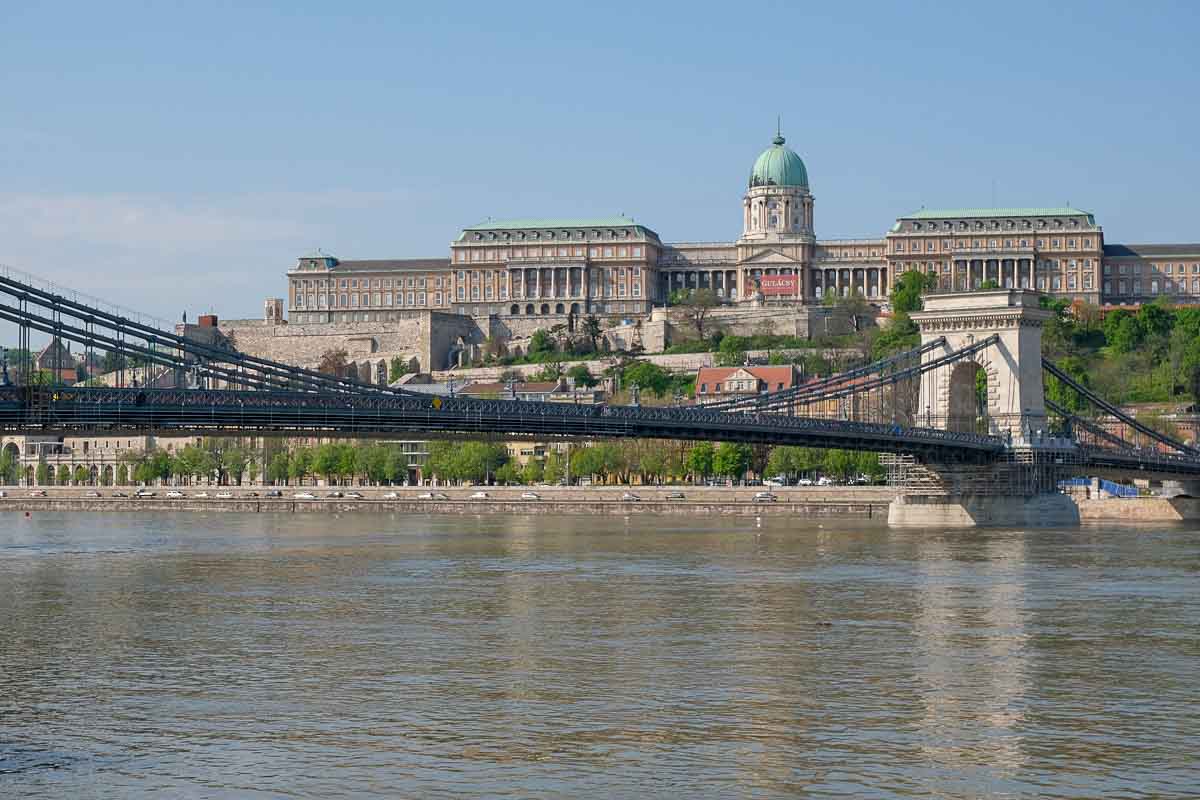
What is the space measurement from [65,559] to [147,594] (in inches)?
465

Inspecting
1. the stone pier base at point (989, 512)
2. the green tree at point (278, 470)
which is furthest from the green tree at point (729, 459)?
the stone pier base at point (989, 512)

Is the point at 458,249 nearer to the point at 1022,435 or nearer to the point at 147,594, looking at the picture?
the point at 1022,435

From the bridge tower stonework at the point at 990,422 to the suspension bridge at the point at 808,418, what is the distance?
1.8 inches

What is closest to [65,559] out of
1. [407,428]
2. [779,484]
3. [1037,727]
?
[407,428]

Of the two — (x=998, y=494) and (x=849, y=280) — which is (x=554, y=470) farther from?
(x=849, y=280)

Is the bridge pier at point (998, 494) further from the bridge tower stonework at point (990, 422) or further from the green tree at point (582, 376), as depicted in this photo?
the green tree at point (582, 376)

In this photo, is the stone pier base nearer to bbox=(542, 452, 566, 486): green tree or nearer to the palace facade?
bbox=(542, 452, 566, 486): green tree

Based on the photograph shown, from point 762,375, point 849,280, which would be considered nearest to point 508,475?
point 762,375

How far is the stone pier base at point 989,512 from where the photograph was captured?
193 feet

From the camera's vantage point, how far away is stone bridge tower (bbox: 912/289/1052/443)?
61906 millimetres

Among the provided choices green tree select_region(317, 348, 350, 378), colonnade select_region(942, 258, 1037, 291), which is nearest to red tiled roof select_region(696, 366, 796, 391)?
colonnade select_region(942, 258, 1037, 291)

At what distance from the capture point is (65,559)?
4831cm

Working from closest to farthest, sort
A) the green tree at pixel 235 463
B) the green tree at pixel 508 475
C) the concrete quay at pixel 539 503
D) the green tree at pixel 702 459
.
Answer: the concrete quay at pixel 539 503 < the green tree at pixel 702 459 < the green tree at pixel 508 475 < the green tree at pixel 235 463

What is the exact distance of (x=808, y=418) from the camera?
60.6 metres
